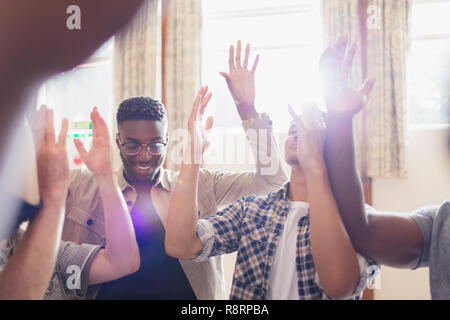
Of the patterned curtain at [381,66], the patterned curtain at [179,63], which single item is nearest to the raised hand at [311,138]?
the patterned curtain at [381,66]

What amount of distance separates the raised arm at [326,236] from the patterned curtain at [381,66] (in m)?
0.60

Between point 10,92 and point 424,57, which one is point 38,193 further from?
point 424,57

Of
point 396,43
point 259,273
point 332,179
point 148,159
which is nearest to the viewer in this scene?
point 332,179

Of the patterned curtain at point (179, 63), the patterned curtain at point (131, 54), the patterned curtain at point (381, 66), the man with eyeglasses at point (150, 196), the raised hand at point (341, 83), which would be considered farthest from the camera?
the patterned curtain at point (179, 63)

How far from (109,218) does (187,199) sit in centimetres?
19

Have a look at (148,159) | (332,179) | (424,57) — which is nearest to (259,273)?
(332,179)

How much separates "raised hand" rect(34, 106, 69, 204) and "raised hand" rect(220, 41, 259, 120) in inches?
16.6

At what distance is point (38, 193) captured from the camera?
24.1 inches

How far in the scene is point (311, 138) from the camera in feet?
2.02

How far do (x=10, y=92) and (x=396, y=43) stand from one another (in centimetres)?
137

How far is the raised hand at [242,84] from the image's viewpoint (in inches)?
32.8

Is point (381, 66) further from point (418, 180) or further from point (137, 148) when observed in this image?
point (137, 148)

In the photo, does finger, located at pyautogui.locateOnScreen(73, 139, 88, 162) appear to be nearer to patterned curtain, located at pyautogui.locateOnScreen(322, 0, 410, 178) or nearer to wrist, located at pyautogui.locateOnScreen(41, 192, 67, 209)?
wrist, located at pyautogui.locateOnScreen(41, 192, 67, 209)

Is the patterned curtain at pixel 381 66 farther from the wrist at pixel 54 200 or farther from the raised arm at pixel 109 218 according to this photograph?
the wrist at pixel 54 200
